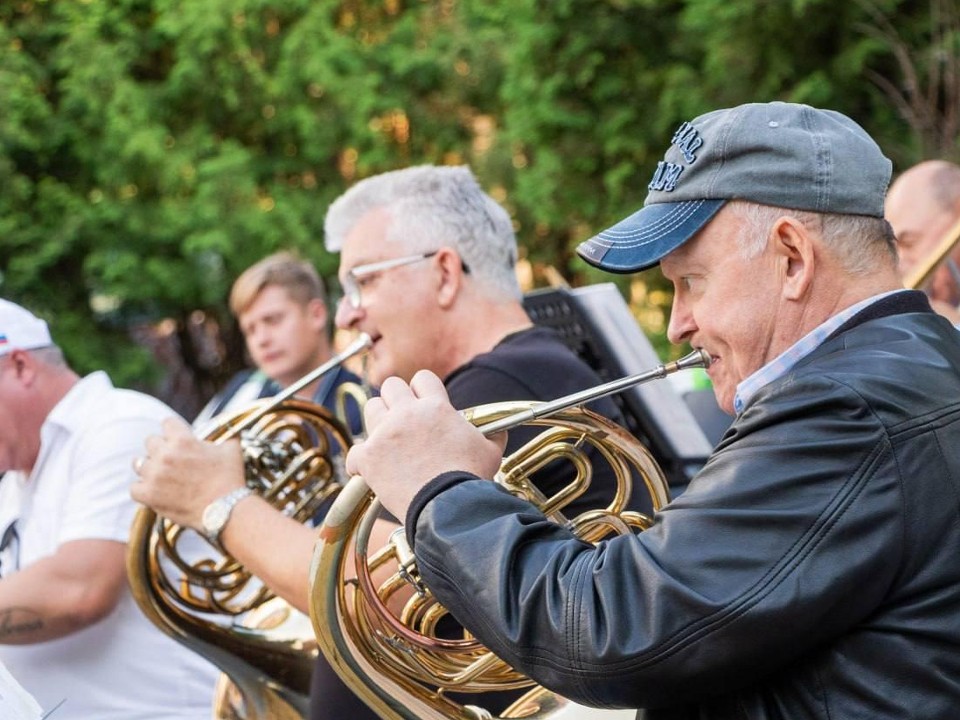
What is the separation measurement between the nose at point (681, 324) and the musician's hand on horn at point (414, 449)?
11.0 inches

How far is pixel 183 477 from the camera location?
2.57 meters

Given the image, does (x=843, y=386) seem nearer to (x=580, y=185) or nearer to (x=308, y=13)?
(x=580, y=185)

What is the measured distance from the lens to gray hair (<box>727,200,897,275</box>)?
1517 mm

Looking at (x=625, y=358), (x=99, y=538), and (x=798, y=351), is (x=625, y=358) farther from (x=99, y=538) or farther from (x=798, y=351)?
(x=798, y=351)

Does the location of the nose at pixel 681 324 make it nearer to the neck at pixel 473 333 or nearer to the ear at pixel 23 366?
the neck at pixel 473 333

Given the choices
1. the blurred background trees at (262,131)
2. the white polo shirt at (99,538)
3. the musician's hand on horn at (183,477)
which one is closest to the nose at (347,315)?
the musician's hand on horn at (183,477)

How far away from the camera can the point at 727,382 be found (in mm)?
1623

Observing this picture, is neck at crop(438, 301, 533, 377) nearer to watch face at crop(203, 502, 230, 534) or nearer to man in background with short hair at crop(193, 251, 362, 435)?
watch face at crop(203, 502, 230, 534)

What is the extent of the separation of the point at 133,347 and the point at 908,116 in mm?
5774

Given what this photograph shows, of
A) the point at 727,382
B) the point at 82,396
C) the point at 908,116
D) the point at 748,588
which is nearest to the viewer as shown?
the point at 748,588

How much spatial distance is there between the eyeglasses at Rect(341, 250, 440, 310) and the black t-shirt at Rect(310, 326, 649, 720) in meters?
0.27

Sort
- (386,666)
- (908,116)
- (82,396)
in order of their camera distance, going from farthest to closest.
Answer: (908,116)
(82,396)
(386,666)

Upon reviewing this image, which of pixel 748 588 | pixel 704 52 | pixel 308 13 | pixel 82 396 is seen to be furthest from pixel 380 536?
pixel 308 13

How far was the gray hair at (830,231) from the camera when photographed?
1517 millimetres
